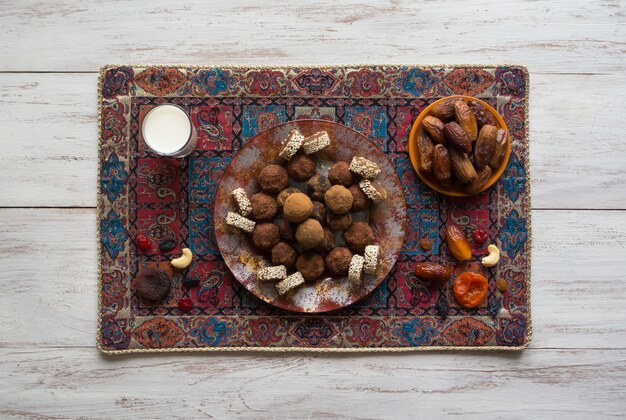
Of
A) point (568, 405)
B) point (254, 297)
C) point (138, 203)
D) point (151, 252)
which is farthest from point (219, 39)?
point (568, 405)

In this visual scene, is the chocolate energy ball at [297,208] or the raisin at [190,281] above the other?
the chocolate energy ball at [297,208]

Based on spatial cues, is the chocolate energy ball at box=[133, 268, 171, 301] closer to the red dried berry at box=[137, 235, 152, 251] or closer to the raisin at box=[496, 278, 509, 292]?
the red dried berry at box=[137, 235, 152, 251]

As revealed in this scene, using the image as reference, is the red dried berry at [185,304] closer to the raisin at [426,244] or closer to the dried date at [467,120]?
the raisin at [426,244]

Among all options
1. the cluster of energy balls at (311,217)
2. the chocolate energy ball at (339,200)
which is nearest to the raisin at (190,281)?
the cluster of energy balls at (311,217)

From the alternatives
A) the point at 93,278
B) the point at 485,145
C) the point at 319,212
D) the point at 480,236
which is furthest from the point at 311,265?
the point at 93,278

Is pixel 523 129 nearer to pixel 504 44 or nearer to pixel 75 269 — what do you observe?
pixel 504 44

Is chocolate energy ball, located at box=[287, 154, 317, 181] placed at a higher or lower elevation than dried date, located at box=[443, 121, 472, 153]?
lower

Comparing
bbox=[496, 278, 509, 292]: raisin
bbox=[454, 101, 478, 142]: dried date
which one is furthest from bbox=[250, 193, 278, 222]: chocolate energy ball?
bbox=[496, 278, 509, 292]: raisin
